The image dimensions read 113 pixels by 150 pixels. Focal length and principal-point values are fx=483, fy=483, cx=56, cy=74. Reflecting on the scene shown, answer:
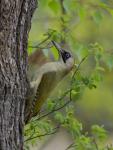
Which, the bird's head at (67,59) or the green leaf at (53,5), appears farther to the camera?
the green leaf at (53,5)

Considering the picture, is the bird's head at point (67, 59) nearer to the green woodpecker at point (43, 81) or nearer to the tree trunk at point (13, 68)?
the green woodpecker at point (43, 81)

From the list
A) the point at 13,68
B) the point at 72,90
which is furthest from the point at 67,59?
the point at 13,68

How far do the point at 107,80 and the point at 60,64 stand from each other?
4.46m

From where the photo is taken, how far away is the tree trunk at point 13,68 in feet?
6.57

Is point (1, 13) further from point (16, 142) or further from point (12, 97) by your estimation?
point (16, 142)

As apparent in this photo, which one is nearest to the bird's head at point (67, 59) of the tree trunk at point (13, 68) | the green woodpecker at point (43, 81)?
the green woodpecker at point (43, 81)

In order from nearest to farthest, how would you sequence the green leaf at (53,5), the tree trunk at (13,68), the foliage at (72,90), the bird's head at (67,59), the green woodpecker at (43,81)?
1. the tree trunk at (13,68)
2. the green woodpecker at (43,81)
3. the bird's head at (67,59)
4. the foliage at (72,90)
5. the green leaf at (53,5)

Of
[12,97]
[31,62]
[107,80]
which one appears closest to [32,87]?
[12,97]

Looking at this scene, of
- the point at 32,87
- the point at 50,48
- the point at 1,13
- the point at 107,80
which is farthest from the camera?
the point at 107,80

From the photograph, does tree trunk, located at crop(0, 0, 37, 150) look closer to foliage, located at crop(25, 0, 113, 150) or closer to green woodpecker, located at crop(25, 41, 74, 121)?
green woodpecker, located at crop(25, 41, 74, 121)

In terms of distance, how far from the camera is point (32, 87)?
86.5 inches

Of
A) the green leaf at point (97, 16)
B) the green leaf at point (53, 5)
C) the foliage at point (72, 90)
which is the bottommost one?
the foliage at point (72, 90)

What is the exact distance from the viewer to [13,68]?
203 centimetres

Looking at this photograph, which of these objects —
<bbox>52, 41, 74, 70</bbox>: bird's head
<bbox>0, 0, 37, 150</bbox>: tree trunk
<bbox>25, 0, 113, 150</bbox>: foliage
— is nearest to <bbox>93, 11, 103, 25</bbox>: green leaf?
<bbox>25, 0, 113, 150</bbox>: foliage
